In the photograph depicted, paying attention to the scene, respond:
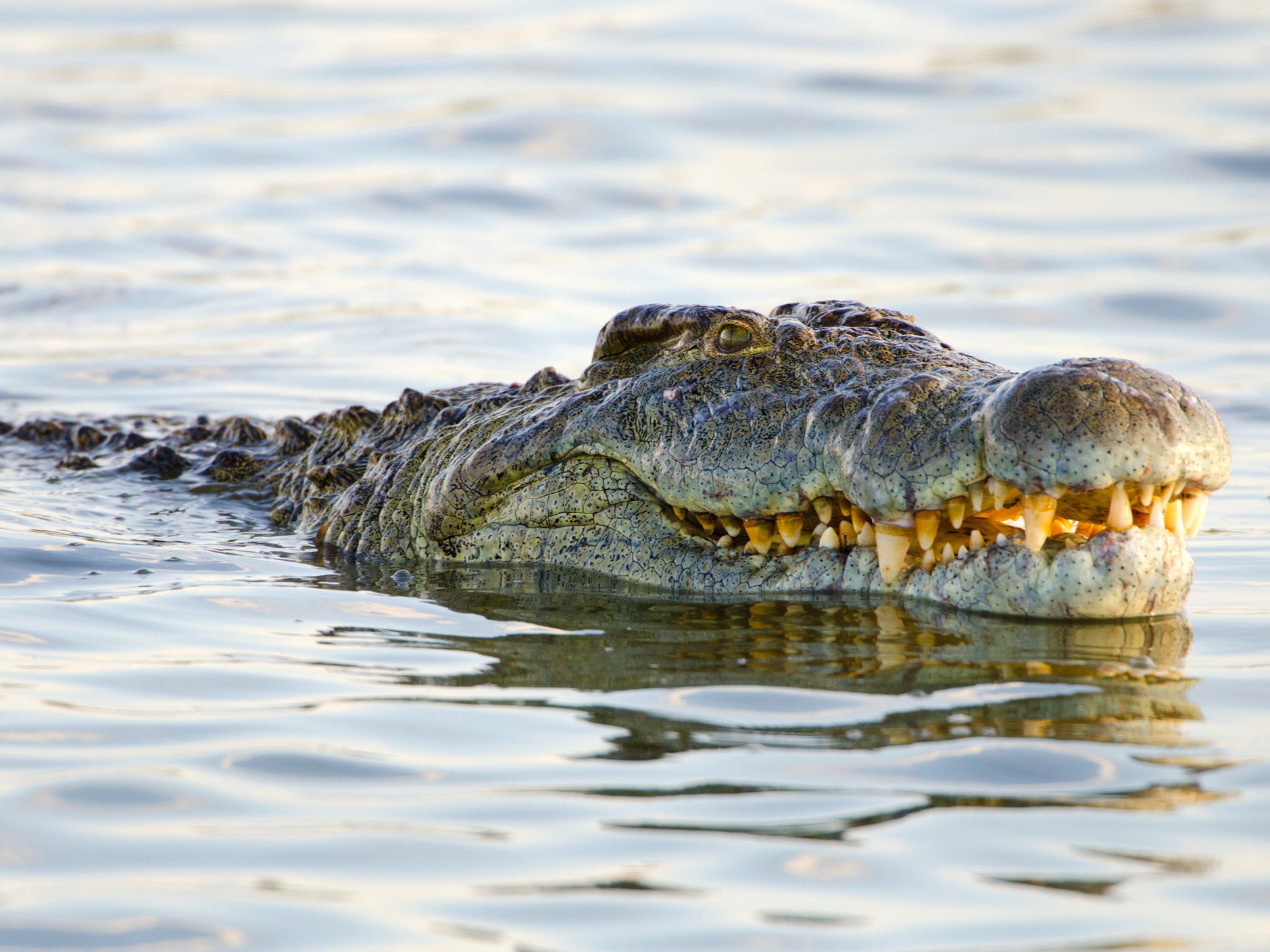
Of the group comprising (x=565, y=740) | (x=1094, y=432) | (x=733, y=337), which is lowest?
(x=565, y=740)

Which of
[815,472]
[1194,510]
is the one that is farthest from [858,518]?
[1194,510]

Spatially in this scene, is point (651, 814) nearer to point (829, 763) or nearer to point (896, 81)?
point (829, 763)

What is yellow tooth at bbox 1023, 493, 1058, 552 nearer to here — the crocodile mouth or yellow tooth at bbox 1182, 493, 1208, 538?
the crocodile mouth

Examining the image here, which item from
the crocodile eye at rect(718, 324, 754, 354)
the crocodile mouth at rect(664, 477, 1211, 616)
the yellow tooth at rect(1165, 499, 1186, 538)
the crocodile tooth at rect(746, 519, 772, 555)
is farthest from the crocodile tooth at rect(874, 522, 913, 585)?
the crocodile eye at rect(718, 324, 754, 354)

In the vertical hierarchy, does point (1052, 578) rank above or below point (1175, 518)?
below

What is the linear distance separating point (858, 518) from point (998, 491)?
54 cm

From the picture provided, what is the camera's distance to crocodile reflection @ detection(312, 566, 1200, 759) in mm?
2971

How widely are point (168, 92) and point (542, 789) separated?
66.1 ft

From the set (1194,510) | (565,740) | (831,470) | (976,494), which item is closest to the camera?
(565,740)

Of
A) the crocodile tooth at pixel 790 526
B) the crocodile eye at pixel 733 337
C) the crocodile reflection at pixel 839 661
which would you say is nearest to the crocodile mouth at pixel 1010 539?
the crocodile tooth at pixel 790 526

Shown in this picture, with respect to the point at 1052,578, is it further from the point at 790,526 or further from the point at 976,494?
the point at 790,526

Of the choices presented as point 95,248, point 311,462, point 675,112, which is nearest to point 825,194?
point 675,112

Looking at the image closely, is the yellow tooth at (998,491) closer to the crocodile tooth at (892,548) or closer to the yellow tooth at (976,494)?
the yellow tooth at (976,494)

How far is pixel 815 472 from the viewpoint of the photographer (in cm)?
400
